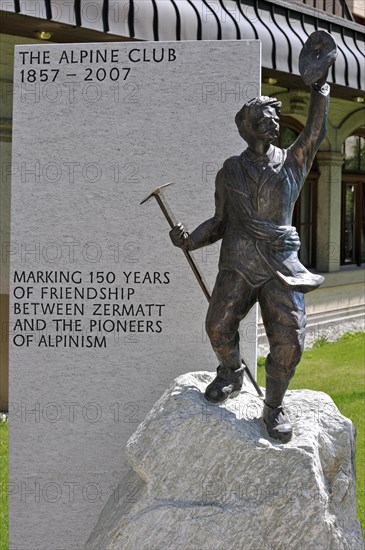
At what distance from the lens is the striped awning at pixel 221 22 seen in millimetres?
6691

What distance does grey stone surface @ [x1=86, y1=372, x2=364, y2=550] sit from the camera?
3764mm

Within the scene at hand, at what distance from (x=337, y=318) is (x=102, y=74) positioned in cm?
874

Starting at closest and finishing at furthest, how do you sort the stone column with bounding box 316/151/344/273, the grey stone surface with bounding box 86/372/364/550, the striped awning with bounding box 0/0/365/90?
1. the grey stone surface with bounding box 86/372/364/550
2. the striped awning with bounding box 0/0/365/90
3. the stone column with bounding box 316/151/344/273

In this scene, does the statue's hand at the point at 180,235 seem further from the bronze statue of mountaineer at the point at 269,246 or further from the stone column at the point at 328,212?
the stone column at the point at 328,212

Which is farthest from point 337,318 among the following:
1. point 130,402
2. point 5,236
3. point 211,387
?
point 211,387

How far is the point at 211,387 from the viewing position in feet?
13.3

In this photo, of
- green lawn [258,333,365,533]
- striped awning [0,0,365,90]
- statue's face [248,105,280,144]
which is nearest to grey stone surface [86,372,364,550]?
statue's face [248,105,280,144]

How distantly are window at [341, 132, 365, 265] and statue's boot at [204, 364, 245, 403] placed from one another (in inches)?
401

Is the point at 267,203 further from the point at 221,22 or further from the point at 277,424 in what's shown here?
the point at 221,22

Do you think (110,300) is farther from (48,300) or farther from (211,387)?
(211,387)

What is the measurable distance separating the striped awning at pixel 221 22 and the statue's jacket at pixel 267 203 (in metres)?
3.21

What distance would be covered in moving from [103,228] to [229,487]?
176 cm

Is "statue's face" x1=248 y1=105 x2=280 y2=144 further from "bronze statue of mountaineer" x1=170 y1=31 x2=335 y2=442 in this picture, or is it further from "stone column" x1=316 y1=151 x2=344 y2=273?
"stone column" x1=316 y1=151 x2=344 y2=273

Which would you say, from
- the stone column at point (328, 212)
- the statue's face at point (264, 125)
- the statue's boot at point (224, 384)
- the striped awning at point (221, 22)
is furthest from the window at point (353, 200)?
the statue's face at point (264, 125)
